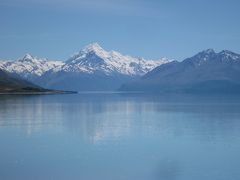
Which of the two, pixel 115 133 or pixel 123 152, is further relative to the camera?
pixel 115 133

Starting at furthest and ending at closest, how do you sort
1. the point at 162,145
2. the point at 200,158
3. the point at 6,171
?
the point at 162,145
the point at 200,158
the point at 6,171

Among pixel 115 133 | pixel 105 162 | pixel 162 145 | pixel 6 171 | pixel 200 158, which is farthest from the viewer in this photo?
pixel 115 133

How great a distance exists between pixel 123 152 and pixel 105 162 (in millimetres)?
5113

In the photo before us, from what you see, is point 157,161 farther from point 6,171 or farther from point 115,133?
point 115,133

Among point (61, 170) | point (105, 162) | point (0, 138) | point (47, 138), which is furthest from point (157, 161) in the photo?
point (0, 138)

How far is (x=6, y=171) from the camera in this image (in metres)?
34.5

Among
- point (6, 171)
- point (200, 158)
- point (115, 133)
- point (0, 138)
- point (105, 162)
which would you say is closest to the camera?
point (6, 171)

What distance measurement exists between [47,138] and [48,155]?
11956mm

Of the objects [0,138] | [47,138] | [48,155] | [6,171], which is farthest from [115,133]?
[6,171]

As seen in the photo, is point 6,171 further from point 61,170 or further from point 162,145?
point 162,145

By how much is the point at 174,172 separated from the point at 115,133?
76.7 feet

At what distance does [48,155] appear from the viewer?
4150 cm

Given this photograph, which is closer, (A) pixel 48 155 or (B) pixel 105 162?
(B) pixel 105 162

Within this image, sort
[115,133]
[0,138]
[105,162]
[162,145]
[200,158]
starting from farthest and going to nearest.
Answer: [115,133] → [0,138] → [162,145] → [200,158] → [105,162]
